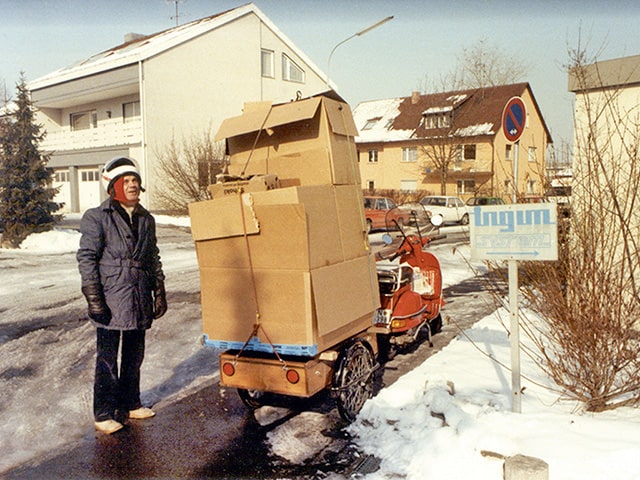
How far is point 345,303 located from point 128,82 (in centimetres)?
2347

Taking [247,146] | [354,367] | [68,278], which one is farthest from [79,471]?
[68,278]

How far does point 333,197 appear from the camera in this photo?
4.39 metres

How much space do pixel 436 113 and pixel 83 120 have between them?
22.5 metres

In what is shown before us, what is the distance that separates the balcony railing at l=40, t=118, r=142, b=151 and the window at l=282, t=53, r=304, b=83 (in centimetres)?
874

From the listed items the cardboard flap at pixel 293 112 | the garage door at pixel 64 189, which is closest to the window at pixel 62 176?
the garage door at pixel 64 189

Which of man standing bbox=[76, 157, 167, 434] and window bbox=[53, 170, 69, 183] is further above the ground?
window bbox=[53, 170, 69, 183]

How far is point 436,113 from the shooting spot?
37.9m

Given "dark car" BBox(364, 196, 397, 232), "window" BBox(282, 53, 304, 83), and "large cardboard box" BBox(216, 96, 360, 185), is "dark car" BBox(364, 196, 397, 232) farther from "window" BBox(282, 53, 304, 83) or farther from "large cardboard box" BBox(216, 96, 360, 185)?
"large cardboard box" BBox(216, 96, 360, 185)

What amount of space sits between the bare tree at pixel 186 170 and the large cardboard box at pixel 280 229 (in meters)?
17.1

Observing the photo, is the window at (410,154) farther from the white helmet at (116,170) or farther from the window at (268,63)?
the white helmet at (116,170)

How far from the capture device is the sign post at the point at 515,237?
12.5 feet

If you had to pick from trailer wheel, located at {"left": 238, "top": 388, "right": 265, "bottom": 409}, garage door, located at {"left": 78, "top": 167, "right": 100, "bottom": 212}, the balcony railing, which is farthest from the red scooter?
garage door, located at {"left": 78, "top": 167, "right": 100, "bottom": 212}

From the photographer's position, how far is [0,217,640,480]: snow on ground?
3.57 m

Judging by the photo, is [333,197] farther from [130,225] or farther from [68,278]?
[68,278]
